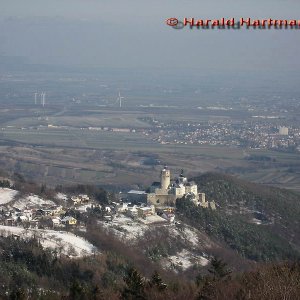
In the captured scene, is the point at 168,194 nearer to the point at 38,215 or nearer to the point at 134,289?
the point at 38,215

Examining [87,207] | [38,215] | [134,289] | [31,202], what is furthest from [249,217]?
[134,289]

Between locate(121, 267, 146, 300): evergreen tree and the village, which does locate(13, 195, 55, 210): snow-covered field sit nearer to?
the village

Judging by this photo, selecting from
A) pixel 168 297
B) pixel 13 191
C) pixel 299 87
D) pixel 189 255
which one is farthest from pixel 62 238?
pixel 299 87

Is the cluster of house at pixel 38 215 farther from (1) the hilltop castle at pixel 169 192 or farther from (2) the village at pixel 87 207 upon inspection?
(1) the hilltop castle at pixel 169 192

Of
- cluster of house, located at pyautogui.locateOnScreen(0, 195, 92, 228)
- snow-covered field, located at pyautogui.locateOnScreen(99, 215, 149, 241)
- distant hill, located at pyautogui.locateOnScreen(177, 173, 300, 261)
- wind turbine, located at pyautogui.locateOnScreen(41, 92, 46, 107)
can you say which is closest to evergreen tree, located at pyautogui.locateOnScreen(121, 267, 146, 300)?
cluster of house, located at pyautogui.locateOnScreen(0, 195, 92, 228)

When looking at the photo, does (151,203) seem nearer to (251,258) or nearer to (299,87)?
(251,258)

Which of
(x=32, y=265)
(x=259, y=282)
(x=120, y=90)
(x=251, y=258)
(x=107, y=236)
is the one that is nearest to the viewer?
(x=259, y=282)
